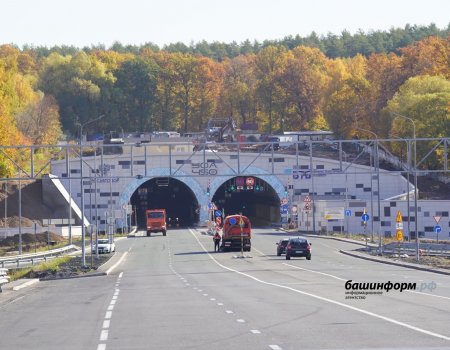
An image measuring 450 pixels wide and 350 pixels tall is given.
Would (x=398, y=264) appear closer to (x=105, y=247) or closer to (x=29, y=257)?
(x=29, y=257)

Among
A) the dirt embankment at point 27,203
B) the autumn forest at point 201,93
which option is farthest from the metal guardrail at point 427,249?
the autumn forest at point 201,93

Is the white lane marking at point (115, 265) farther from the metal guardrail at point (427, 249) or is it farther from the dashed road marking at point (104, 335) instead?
the dashed road marking at point (104, 335)

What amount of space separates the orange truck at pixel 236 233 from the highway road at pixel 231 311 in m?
19.7

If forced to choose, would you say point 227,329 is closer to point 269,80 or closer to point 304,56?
point 269,80

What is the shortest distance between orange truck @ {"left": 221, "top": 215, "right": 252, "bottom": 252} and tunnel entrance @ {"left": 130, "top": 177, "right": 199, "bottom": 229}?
2538 inches

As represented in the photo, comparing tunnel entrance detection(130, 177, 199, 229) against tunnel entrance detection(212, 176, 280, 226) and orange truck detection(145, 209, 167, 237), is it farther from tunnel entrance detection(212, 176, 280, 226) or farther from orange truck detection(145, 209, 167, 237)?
orange truck detection(145, 209, 167, 237)

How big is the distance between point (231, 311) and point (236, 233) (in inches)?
1942

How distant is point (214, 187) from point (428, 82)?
28.2 metres

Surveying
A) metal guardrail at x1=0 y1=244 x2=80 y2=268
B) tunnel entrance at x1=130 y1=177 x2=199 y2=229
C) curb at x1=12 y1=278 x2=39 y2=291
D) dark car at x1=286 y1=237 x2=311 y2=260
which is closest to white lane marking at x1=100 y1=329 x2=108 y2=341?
curb at x1=12 y1=278 x2=39 y2=291

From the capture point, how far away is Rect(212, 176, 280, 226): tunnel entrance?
136 m

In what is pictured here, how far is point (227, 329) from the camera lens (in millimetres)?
22531

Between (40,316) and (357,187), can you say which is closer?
(40,316)

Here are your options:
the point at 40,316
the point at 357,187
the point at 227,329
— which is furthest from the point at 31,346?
the point at 357,187

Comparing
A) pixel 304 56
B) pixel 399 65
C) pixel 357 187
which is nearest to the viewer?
→ pixel 357 187
